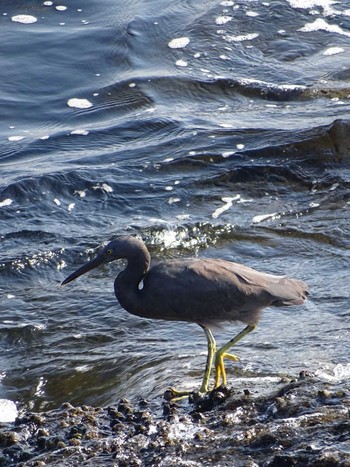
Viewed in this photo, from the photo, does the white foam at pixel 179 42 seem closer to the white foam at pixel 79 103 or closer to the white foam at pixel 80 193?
the white foam at pixel 79 103

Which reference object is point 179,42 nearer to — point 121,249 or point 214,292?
point 121,249

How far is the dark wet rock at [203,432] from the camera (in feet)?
13.2

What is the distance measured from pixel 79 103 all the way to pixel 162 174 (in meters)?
2.42

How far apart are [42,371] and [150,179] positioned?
3.17 m

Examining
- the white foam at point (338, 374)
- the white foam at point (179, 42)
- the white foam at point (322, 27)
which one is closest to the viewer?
the white foam at point (338, 374)

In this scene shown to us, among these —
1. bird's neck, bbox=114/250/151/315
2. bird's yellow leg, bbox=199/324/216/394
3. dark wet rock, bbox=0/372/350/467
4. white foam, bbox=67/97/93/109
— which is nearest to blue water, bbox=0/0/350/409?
white foam, bbox=67/97/93/109

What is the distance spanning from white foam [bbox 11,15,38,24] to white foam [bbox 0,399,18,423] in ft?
27.6

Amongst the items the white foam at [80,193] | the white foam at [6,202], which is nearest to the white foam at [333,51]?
the white foam at [80,193]

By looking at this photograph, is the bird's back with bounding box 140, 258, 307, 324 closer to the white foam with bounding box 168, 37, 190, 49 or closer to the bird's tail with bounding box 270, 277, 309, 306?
the bird's tail with bounding box 270, 277, 309, 306

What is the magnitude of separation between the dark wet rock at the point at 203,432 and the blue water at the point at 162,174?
627mm

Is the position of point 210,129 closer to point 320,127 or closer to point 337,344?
point 320,127

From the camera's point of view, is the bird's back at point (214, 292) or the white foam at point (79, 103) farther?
the white foam at point (79, 103)

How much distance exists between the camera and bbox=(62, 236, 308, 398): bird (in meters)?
5.49

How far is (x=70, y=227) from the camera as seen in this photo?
801 cm
